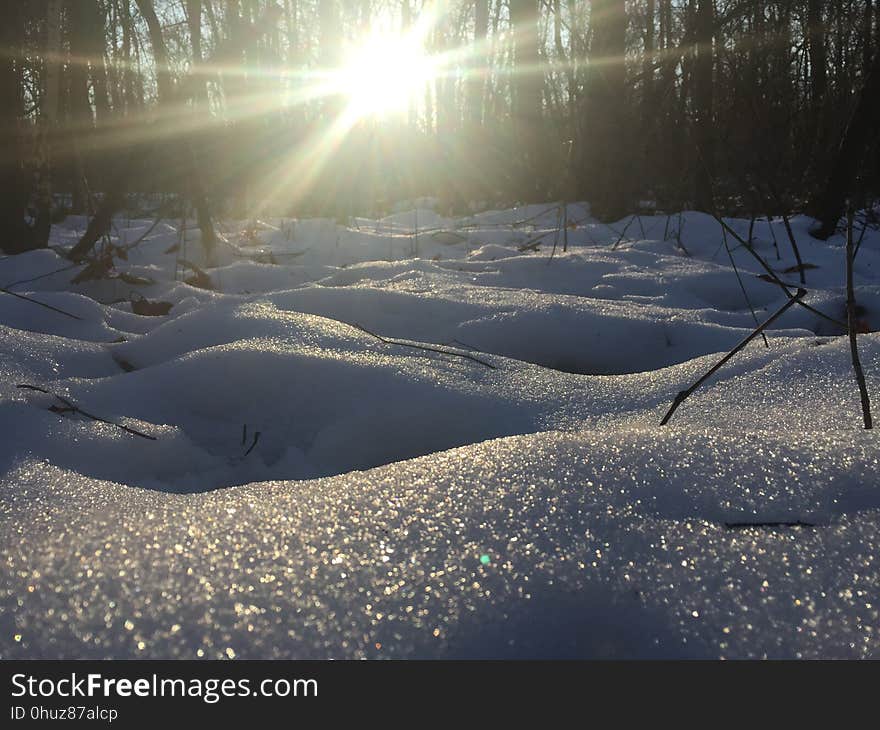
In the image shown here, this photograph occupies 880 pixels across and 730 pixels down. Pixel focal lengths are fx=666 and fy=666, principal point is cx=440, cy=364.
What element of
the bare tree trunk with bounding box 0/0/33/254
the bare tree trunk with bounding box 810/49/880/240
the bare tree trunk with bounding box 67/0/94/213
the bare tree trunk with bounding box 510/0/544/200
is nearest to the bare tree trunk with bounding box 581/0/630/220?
the bare tree trunk with bounding box 510/0/544/200

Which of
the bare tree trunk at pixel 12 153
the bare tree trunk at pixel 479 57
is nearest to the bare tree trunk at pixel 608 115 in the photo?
the bare tree trunk at pixel 12 153

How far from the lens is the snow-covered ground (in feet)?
1.80

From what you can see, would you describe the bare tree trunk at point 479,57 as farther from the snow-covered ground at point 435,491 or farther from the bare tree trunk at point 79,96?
the snow-covered ground at point 435,491

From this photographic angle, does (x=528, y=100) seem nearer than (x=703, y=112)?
No

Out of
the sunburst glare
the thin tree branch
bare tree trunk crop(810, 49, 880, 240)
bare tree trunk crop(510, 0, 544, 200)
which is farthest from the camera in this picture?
the sunburst glare

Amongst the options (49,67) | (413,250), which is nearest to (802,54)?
(413,250)

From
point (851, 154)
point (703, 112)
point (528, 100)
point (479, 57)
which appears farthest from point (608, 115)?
point (479, 57)

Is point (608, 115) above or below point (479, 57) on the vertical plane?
below

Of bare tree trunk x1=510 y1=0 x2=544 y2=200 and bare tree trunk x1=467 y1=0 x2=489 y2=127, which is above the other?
bare tree trunk x1=467 y1=0 x2=489 y2=127

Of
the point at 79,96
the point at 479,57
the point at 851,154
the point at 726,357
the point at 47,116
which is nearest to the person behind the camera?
the point at 726,357

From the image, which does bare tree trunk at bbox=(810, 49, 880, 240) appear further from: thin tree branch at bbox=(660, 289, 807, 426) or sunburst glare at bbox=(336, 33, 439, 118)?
sunburst glare at bbox=(336, 33, 439, 118)

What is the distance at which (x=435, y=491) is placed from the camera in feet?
2.54

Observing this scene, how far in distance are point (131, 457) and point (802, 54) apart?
8.99 m

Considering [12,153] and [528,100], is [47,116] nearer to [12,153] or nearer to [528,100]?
[12,153]
